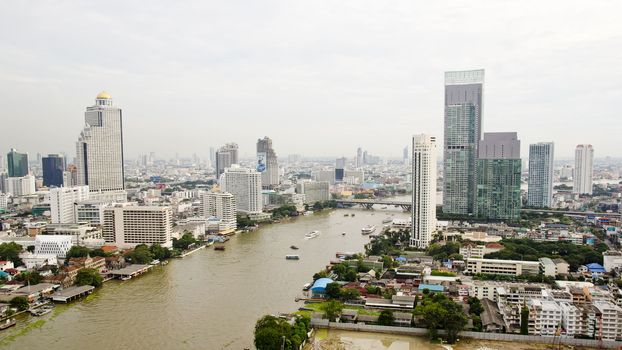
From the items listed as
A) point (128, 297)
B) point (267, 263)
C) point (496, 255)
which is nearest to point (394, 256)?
point (496, 255)

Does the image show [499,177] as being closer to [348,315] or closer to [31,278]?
[348,315]

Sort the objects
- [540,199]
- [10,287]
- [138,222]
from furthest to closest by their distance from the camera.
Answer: [540,199], [138,222], [10,287]

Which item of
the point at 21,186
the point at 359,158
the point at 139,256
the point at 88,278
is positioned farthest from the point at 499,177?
the point at 359,158

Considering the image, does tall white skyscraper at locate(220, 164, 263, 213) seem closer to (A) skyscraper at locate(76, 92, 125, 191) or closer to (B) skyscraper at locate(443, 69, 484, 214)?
(A) skyscraper at locate(76, 92, 125, 191)

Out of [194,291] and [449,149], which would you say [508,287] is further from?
[449,149]

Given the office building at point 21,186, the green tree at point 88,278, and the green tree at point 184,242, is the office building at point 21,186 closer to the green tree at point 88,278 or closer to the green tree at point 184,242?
the green tree at point 184,242

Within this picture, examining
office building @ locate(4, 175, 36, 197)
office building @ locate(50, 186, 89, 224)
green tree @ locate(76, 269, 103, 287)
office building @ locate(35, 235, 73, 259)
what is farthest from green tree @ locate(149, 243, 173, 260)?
office building @ locate(4, 175, 36, 197)

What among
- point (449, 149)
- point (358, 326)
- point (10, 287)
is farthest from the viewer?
point (449, 149)

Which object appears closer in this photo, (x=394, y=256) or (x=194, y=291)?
(x=194, y=291)
